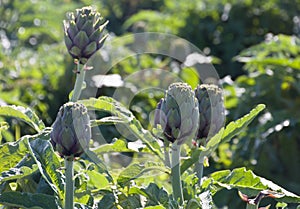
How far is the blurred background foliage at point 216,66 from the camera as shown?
2602 millimetres

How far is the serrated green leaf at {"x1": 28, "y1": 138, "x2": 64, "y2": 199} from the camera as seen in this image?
105 cm

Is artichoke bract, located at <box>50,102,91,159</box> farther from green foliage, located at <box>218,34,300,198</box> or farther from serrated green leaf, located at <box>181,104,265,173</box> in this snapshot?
green foliage, located at <box>218,34,300,198</box>

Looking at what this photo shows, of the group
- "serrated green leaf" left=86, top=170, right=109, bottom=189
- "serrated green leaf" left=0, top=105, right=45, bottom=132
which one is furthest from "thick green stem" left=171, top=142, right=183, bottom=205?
"serrated green leaf" left=0, top=105, right=45, bottom=132

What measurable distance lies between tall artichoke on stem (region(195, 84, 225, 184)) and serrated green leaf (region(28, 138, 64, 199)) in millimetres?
239

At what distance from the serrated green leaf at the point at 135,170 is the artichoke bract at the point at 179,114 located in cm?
10

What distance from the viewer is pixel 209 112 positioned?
115 cm

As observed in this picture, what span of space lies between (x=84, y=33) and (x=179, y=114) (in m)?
0.22

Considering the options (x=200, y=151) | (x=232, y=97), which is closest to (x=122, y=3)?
(x=232, y=97)

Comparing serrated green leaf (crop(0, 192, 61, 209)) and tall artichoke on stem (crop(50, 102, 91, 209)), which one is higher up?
tall artichoke on stem (crop(50, 102, 91, 209))

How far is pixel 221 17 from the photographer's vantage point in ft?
12.8

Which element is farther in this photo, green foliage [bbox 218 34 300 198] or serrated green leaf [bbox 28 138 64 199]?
green foliage [bbox 218 34 300 198]

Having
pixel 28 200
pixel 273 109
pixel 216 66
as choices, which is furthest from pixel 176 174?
pixel 216 66

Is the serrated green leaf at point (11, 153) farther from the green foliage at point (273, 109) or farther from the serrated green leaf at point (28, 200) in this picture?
the green foliage at point (273, 109)

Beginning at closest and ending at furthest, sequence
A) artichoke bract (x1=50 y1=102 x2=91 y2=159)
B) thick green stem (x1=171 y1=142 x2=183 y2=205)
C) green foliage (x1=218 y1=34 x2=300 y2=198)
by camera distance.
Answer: artichoke bract (x1=50 y1=102 x2=91 y2=159)
thick green stem (x1=171 y1=142 x2=183 y2=205)
green foliage (x1=218 y1=34 x2=300 y2=198)
